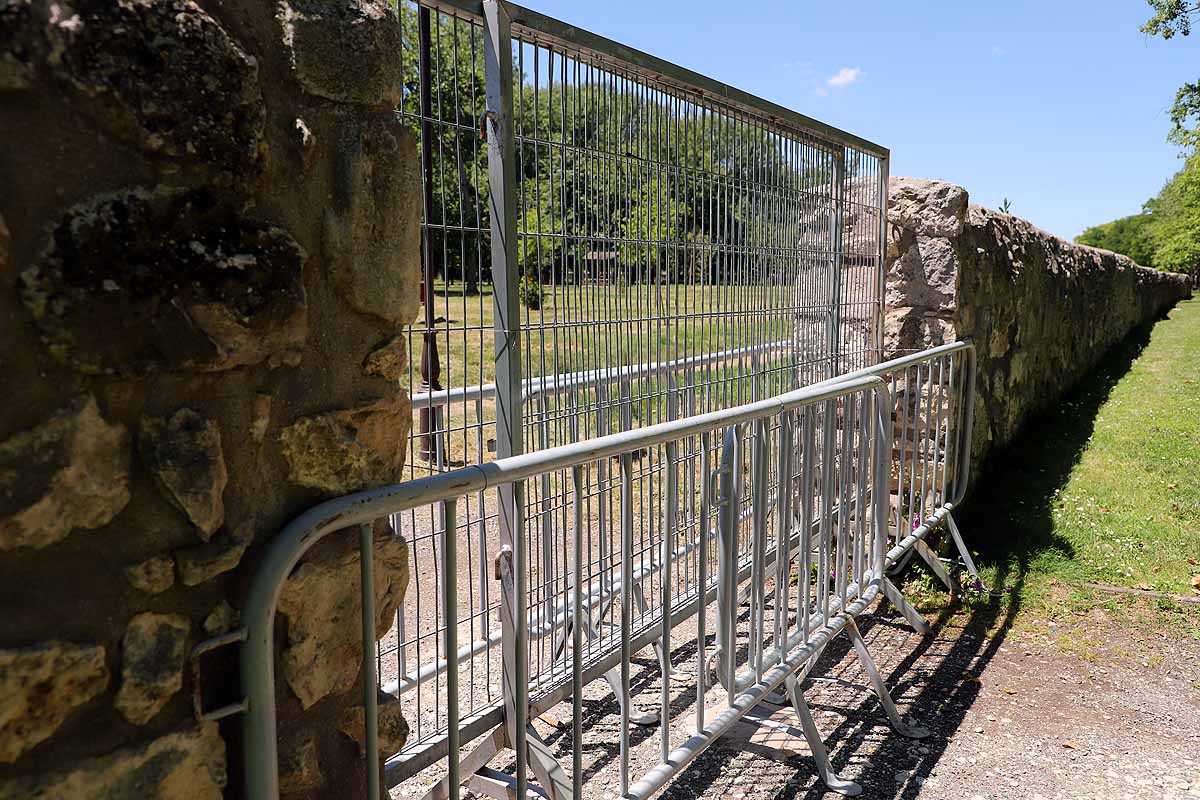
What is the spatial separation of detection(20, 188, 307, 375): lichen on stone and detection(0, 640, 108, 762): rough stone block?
38 cm

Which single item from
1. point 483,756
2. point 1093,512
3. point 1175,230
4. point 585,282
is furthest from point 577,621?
point 1175,230

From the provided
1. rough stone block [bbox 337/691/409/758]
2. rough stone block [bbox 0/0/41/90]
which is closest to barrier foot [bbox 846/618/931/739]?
rough stone block [bbox 337/691/409/758]

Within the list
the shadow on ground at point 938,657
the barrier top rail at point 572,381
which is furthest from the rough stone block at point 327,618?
the shadow on ground at point 938,657

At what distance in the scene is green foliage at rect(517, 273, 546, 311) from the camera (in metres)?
2.81

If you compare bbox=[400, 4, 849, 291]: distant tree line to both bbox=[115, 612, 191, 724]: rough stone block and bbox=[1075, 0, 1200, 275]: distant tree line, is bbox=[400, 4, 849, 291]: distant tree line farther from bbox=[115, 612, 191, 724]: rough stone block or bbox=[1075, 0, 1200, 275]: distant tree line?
A: bbox=[1075, 0, 1200, 275]: distant tree line

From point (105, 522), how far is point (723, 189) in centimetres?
308

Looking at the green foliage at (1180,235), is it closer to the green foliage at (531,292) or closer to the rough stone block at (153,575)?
the green foliage at (531,292)

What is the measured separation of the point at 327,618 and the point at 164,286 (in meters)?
0.66

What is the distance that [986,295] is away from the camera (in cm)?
589

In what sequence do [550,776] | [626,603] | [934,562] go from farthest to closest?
[934,562] → [550,776] → [626,603]

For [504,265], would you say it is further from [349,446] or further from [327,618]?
[327,618]

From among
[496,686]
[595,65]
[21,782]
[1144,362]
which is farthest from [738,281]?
[1144,362]

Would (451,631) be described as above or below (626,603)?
above

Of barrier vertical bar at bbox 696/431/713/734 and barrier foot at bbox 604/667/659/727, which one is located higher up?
barrier vertical bar at bbox 696/431/713/734
